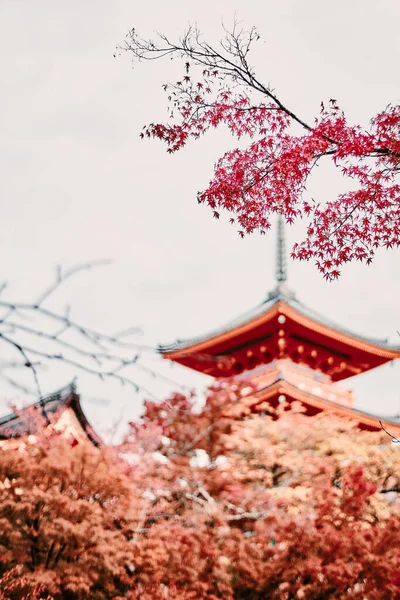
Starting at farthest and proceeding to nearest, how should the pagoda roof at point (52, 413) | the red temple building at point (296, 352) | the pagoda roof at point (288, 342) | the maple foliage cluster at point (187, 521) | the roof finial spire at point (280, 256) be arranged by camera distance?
the roof finial spire at point (280, 256)
the pagoda roof at point (288, 342)
the red temple building at point (296, 352)
the pagoda roof at point (52, 413)
the maple foliage cluster at point (187, 521)

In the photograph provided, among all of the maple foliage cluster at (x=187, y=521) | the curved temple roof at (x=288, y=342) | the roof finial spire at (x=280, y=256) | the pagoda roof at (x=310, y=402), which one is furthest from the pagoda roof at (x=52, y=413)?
the roof finial spire at (x=280, y=256)

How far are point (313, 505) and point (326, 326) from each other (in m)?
11.2

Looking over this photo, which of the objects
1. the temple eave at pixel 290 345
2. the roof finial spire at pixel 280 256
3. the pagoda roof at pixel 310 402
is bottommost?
the pagoda roof at pixel 310 402

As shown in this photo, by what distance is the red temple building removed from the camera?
22953 mm

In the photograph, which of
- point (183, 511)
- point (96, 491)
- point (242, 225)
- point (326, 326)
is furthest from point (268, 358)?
point (242, 225)

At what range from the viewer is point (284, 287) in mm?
25953

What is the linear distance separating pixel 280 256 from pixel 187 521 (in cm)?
1790

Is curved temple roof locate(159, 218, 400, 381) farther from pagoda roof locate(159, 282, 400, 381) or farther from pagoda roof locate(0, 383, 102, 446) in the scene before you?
pagoda roof locate(0, 383, 102, 446)

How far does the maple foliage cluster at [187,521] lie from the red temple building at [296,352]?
6.90m

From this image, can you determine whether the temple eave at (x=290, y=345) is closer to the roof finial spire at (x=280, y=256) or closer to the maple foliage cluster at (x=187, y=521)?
the roof finial spire at (x=280, y=256)

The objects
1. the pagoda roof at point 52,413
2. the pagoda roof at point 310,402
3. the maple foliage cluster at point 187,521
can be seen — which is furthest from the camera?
the pagoda roof at point 310,402

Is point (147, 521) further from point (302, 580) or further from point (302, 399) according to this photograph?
point (302, 399)

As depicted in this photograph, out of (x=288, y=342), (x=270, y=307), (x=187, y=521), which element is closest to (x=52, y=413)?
(x=187, y=521)

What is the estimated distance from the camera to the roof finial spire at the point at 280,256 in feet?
88.6
